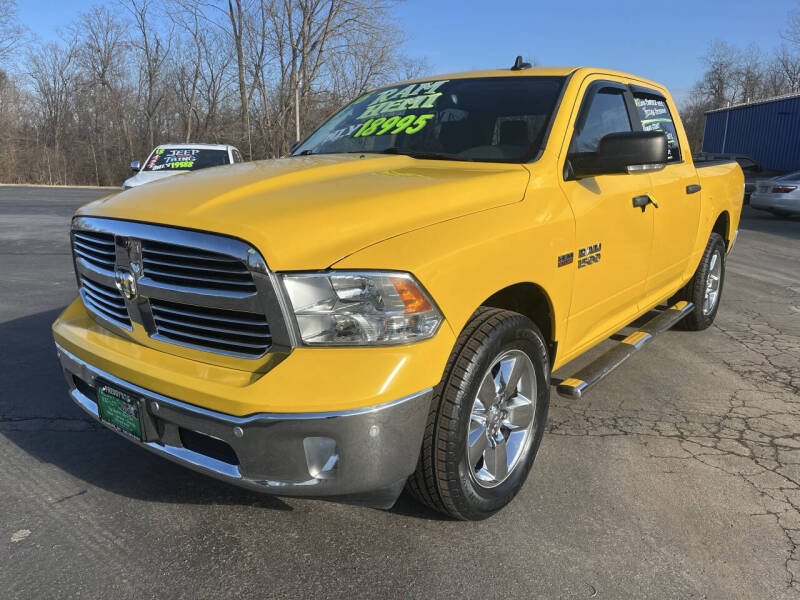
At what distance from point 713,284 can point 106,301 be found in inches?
196

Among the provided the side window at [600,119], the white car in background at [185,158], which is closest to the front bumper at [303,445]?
the side window at [600,119]

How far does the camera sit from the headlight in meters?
1.93

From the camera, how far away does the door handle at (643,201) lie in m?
3.37

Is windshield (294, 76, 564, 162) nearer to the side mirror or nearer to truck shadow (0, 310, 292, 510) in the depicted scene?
the side mirror

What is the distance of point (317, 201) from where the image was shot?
219cm

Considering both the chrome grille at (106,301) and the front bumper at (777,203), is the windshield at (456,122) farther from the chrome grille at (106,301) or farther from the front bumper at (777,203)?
the front bumper at (777,203)

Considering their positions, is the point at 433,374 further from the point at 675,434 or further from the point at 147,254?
the point at 675,434

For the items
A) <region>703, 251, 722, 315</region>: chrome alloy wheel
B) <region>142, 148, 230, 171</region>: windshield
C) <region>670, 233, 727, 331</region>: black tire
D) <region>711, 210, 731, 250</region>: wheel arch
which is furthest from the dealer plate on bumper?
<region>142, 148, 230, 171</region>: windshield

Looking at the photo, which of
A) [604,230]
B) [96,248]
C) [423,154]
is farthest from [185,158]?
[604,230]

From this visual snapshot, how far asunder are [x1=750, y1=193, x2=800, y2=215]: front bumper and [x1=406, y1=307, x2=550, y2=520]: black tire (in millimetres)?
16380

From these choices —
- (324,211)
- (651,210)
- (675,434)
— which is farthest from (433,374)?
(651,210)

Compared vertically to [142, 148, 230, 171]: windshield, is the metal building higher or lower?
higher

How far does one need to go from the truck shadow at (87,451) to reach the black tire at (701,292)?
3.44 metres

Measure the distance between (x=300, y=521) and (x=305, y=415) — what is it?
880 millimetres
